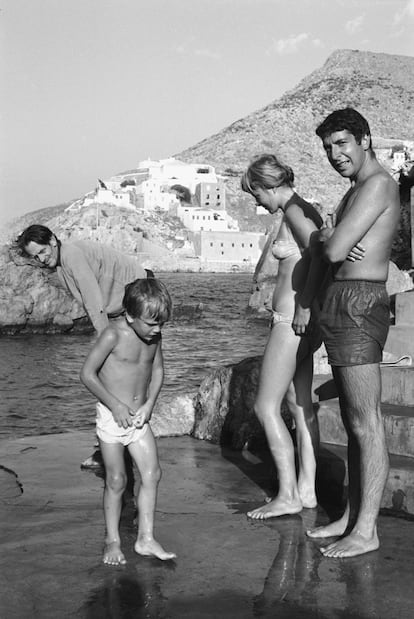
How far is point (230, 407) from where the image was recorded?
6227 millimetres

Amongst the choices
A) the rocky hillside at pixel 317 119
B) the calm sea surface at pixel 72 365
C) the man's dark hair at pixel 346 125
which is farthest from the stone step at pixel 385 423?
the rocky hillside at pixel 317 119

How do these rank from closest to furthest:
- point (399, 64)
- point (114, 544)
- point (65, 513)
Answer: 1. point (114, 544)
2. point (65, 513)
3. point (399, 64)

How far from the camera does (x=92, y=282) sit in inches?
179

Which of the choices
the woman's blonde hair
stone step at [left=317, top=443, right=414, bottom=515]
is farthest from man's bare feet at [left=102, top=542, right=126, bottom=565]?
the woman's blonde hair

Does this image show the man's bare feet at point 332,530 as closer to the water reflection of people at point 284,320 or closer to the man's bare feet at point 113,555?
the water reflection of people at point 284,320

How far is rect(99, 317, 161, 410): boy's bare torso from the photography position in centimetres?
370

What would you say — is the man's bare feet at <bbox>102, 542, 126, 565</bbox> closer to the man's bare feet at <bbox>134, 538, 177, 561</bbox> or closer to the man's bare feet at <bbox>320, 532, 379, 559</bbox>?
the man's bare feet at <bbox>134, 538, 177, 561</bbox>

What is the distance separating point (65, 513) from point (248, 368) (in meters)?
2.35

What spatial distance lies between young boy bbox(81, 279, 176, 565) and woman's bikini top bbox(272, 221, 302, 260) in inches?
31.7

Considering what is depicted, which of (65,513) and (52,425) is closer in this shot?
(65,513)

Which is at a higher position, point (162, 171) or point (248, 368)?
point (162, 171)

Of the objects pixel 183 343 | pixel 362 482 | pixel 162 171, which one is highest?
pixel 162 171

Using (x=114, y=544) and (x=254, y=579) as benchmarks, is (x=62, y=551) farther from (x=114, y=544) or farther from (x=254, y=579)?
(x=254, y=579)

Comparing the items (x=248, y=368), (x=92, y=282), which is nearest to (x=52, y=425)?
(x=248, y=368)
